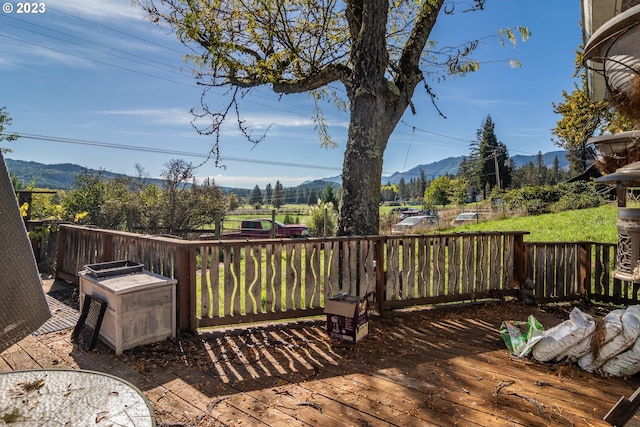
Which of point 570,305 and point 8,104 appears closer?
point 570,305

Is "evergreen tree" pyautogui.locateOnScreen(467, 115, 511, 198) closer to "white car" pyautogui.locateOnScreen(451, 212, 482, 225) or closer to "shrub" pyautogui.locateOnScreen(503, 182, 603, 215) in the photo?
"shrub" pyautogui.locateOnScreen(503, 182, 603, 215)

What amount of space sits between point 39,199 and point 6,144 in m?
3.46

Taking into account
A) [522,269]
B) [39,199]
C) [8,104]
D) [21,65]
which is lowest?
[522,269]

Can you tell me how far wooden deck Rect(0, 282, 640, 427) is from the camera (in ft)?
7.25

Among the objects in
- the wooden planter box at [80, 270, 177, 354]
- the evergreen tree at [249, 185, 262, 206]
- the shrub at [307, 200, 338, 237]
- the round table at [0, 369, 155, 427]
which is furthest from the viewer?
the evergreen tree at [249, 185, 262, 206]

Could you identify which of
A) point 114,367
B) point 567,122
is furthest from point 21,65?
point 567,122

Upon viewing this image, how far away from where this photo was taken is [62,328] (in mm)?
3639

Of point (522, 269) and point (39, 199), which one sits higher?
point (39, 199)

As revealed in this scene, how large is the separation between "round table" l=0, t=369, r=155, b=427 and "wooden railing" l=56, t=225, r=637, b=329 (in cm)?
247

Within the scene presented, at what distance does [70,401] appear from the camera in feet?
3.06

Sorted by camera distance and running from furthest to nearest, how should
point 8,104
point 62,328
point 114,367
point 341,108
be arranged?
point 8,104, point 341,108, point 62,328, point 114,367

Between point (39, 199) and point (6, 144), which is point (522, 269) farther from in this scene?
point (6, 144)

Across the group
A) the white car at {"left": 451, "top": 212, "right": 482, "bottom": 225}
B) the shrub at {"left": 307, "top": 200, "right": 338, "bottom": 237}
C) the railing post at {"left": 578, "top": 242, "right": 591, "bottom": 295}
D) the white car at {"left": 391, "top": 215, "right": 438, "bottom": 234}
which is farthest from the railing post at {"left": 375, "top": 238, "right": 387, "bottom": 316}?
the white car at {"left": 451, "top": 212, "right": 482, "bottom": 225}

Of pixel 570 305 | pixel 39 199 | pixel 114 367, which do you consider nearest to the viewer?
pixel 114 367
